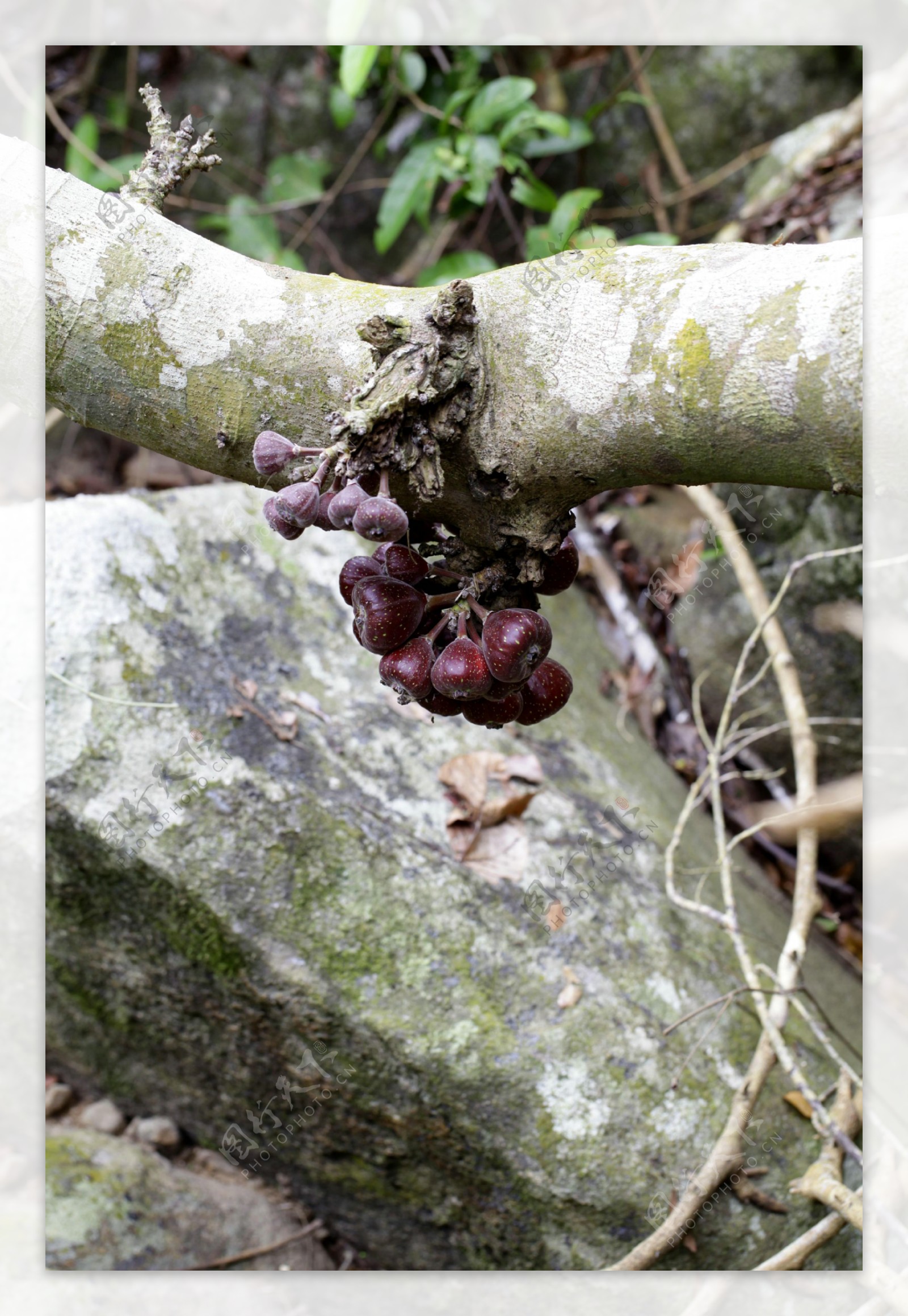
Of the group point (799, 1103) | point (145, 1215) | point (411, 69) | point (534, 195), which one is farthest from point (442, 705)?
point (411, 69)

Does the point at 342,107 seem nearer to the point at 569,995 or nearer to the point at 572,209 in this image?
the point at 572,209

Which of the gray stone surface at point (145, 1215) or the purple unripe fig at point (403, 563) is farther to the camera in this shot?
the gray stone surface at point (145, 1215)

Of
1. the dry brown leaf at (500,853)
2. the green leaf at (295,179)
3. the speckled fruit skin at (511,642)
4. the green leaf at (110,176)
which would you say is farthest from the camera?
the green leaf at (295,179)

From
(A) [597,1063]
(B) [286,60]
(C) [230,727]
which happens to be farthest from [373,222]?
(A) [597,1063]

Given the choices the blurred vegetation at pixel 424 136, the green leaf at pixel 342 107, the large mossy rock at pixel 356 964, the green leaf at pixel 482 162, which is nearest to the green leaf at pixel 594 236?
the blurred vegetation at pixel 424 136

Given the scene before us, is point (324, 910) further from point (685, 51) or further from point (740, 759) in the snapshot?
point (685, 51)

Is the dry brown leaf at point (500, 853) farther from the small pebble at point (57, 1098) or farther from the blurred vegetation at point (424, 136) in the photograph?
the blurred vegetation at point (424, 136)

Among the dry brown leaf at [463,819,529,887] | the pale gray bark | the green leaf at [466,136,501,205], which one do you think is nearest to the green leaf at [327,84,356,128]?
the green leaf at [466,136,501,205]
